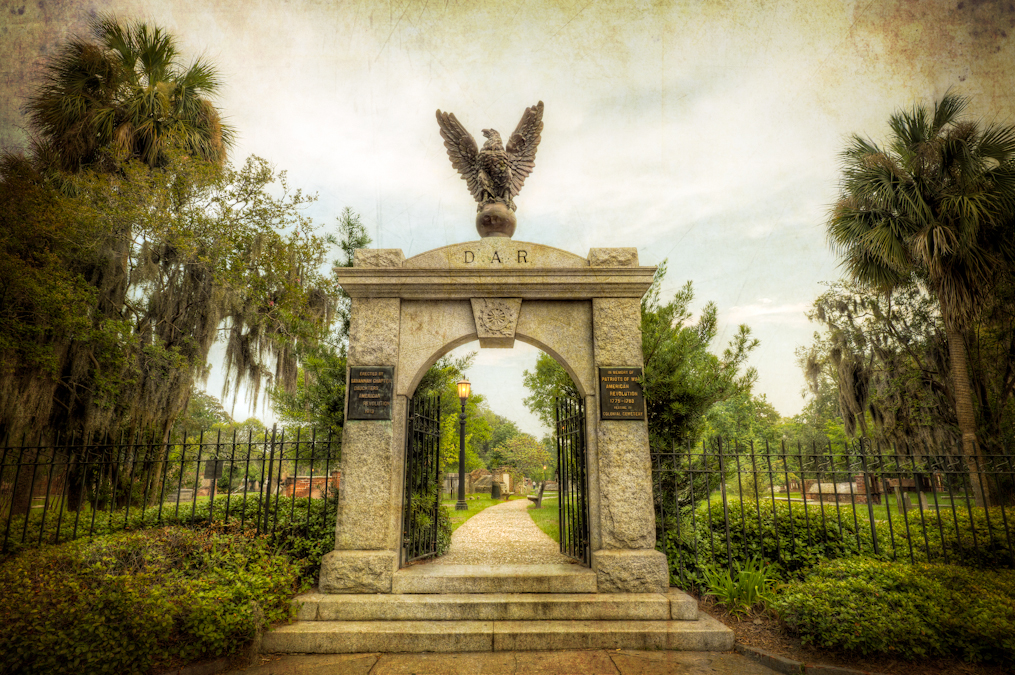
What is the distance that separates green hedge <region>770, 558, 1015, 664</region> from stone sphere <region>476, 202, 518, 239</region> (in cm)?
471

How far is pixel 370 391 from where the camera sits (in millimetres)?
5180

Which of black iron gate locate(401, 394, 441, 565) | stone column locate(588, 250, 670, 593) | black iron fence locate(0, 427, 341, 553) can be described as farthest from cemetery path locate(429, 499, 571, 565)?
black iron fence locate(0, 427, 341, 553)

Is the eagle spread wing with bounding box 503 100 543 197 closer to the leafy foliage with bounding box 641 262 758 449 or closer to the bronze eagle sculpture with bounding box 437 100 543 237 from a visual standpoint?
the bronze eagle sculpture with bounding box 437 100 543 237

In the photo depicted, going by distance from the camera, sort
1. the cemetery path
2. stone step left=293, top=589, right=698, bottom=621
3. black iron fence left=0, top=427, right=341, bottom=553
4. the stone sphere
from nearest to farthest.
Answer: stone step left=293, top=589, right=698, bottom=621 < black iron fence left=0, top=427, right=341, bottom=553 < the stone sphere < the cemetery path

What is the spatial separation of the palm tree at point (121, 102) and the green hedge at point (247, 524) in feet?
19.7

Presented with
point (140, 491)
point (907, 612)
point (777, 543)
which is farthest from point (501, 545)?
point (140, 491)

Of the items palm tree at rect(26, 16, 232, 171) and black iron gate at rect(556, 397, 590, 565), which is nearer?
black iron gate at rect(556, 397, 590, 565)

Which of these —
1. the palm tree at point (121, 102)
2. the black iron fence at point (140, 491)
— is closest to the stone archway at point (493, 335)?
the black iron fence at point (140, 491)

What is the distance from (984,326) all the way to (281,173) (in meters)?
15.3

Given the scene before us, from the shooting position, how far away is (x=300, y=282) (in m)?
9.19

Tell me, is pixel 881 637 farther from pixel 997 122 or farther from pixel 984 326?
pixel 984 326

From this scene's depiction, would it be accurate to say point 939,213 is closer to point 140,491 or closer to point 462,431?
point 462,431

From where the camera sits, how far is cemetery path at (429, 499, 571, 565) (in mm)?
6059

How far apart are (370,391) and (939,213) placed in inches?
408
